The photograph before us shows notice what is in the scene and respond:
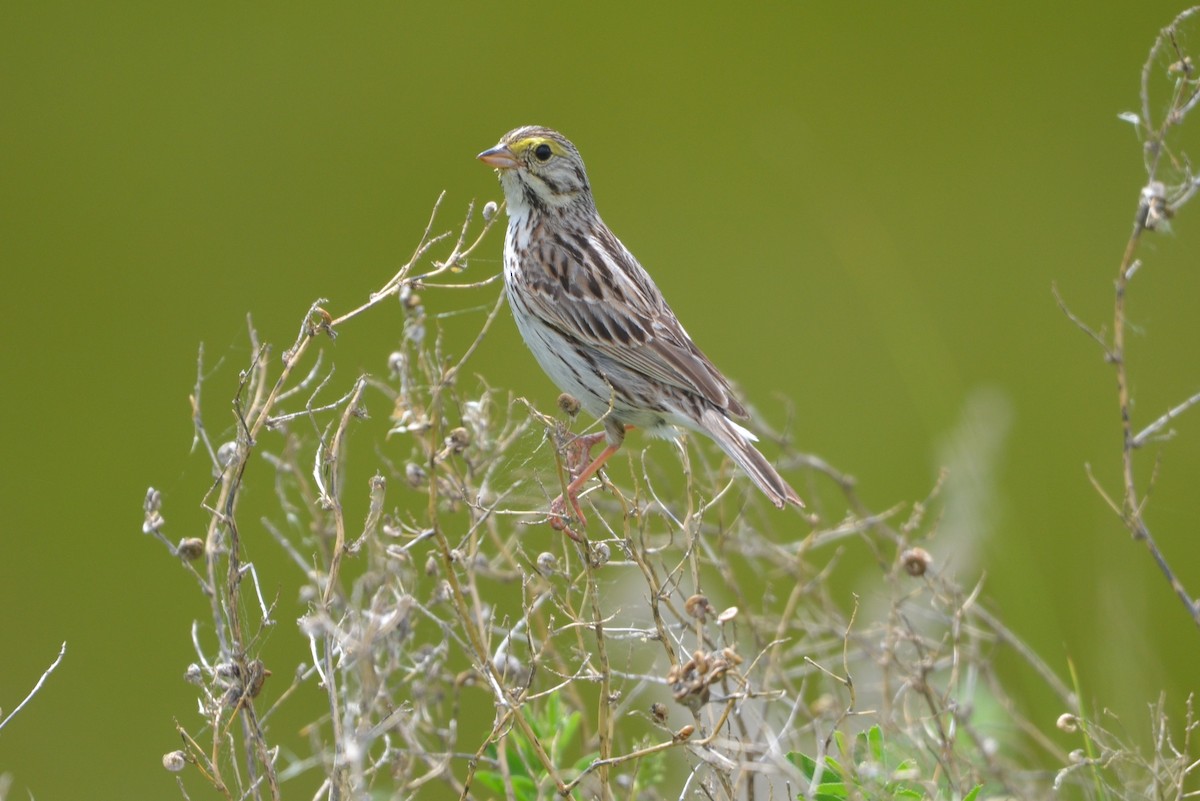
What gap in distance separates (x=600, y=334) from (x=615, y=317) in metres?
0.07

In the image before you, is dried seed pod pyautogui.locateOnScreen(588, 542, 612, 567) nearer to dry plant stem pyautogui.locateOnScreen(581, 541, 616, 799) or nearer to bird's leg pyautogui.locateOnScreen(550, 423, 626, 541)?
dry plant stem pyautogui.locateOnScreen(581, 541, 616, 799)

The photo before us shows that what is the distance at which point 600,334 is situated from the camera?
123 inches

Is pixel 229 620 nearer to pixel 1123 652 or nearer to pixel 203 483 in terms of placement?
pixel 1123 652

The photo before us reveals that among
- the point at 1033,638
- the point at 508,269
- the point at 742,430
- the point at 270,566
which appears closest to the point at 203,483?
the point at 270,566

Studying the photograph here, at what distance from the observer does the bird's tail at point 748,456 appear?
8.80ft

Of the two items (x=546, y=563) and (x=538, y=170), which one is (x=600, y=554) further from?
(x=538, y=170)

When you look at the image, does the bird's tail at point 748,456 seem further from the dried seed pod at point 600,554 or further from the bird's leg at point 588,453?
the dried seed pod at point 600,554

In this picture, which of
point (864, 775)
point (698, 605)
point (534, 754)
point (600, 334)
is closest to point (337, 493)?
point (698, 605)

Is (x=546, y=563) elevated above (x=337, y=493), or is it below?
below

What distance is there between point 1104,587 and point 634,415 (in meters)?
1.46

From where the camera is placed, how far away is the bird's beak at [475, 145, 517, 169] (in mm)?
3238

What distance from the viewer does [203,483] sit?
18.7 feet

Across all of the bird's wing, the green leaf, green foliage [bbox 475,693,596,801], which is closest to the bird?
the bird's wing

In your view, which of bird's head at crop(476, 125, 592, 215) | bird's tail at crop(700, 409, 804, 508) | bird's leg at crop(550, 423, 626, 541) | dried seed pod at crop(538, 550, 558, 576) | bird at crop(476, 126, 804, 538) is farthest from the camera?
bird's head at crop(476, 125, 592, 215)
